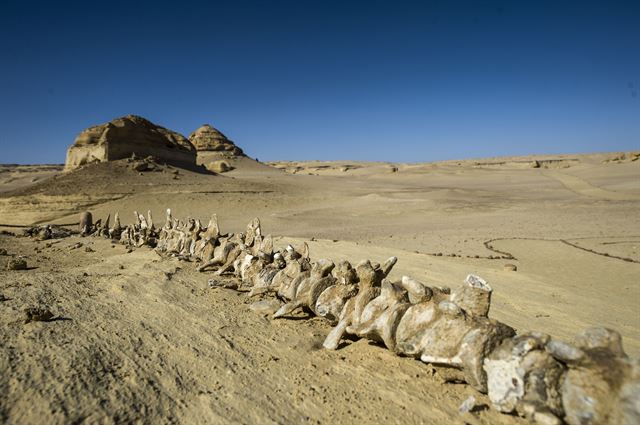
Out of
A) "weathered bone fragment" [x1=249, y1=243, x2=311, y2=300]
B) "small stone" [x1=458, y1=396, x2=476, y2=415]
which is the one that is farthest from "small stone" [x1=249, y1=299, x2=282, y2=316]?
"small stone" [x1=458, y1=396, x2=476, y2=415]

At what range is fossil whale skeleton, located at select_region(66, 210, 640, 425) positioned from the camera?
1687mm

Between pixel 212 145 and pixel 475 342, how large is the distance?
211ft

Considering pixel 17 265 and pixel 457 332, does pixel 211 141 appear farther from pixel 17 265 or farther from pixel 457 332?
pixel 457 332

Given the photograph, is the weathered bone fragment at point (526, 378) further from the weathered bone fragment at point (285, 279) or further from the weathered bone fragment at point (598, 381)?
the weathered bone fragment at point (285, 279)

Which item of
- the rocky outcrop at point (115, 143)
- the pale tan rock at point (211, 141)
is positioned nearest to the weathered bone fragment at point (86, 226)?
the rocky outcrop at point (115, 143)

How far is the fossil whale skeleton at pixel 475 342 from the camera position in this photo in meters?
1.69

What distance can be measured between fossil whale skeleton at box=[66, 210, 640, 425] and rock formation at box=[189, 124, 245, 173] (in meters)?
57.1

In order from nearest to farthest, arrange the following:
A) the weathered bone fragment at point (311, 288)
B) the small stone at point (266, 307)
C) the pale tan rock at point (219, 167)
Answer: the weathered bone fragment at point (311, 288) → the small stone at point (266, 307) → the pale tan rock at point (219, 167)

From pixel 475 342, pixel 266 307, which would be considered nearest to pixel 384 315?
pixel 475 342

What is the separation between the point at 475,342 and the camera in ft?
7.11

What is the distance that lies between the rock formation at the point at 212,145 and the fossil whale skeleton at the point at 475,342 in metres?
57.1

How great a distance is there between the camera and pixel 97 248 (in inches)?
328

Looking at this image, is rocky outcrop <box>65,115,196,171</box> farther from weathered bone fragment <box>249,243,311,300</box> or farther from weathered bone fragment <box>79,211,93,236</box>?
weathered bone fragment <box>249,243,311,300</box>

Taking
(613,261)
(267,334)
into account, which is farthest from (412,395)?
(613,261)
